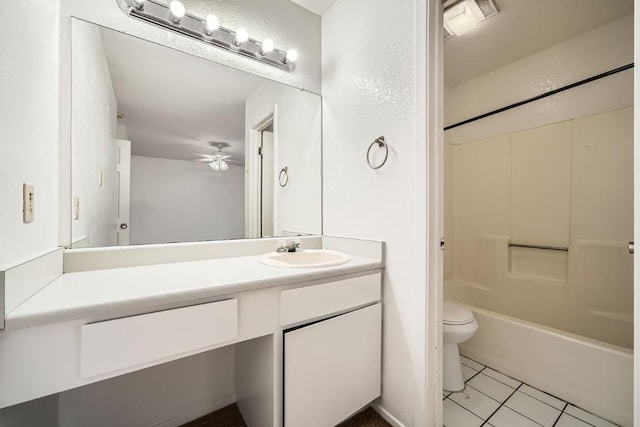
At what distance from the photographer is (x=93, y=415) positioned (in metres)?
1.11

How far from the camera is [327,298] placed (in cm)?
113

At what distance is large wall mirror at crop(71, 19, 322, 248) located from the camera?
1180 millimetres

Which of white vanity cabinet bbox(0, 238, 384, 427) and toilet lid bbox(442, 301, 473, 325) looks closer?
white vanity cabinet bbox(0, 238, 384, 427)

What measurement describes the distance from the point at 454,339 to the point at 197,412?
1.49m

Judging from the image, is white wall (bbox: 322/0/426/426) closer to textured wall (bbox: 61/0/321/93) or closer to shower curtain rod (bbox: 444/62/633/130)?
textured wall (bbox: 61/0/321/93)

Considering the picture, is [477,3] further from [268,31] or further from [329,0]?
[268,31]

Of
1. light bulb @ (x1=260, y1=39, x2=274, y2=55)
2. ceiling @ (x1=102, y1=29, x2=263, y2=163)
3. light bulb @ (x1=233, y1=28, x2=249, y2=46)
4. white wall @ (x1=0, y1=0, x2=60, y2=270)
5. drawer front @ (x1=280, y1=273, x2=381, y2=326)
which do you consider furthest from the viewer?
light bulb @ (x1=260, y1=39, x2=274, y2=55)

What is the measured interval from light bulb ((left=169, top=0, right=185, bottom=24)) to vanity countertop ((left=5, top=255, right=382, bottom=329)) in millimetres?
1199

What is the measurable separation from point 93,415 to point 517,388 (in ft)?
7.46

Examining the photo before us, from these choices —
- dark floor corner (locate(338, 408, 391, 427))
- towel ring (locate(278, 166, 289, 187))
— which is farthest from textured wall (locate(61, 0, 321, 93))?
dark floor corner (locate(338, 408, 391, 427))

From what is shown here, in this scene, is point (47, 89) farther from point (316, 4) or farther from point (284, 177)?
point (316, 4)

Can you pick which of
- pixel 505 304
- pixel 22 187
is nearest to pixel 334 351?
pixel 22 187

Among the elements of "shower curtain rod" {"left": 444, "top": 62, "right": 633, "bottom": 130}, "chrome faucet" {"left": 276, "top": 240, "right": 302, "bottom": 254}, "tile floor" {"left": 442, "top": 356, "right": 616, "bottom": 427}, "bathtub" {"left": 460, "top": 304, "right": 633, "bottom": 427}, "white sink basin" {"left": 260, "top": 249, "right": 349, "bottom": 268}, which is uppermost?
"shower curtain rod" {"left": 444, "top": 62, "right": 633, "bottom": 130}

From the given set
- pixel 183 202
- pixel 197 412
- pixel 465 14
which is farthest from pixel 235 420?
pixel 465 14
